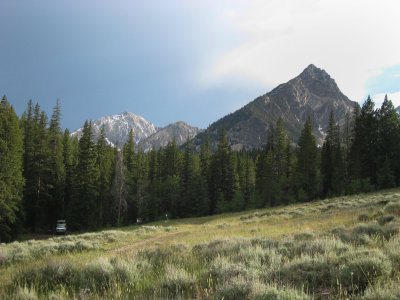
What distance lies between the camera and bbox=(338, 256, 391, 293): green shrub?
4.01 meters

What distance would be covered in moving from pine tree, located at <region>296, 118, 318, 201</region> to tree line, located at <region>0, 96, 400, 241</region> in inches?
7.1

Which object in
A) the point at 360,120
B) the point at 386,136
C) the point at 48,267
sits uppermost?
the point at 360,120

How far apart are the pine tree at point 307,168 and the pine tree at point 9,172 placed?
43.7m

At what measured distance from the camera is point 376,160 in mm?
40125

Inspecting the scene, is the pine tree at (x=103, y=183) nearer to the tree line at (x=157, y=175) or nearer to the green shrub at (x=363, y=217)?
the tree line at (x=157, y=175)

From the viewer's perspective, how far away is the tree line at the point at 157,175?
112ft

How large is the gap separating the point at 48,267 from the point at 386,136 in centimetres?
5113

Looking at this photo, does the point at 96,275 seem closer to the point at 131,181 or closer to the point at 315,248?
the point at 315,248

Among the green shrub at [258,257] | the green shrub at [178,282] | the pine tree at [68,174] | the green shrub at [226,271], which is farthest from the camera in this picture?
the pine tree at [68,174]

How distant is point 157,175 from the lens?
2511 inches

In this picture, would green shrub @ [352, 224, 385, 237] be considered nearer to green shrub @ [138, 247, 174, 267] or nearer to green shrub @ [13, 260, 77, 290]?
green shrub @ [138, 247, 174, 267]

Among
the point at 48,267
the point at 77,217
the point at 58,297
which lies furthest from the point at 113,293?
the point at 77,217

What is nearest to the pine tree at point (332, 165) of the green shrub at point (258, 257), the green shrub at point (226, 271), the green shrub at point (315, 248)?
the green shrub at point (315, 248)

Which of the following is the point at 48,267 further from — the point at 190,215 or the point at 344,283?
the point at 190,215
